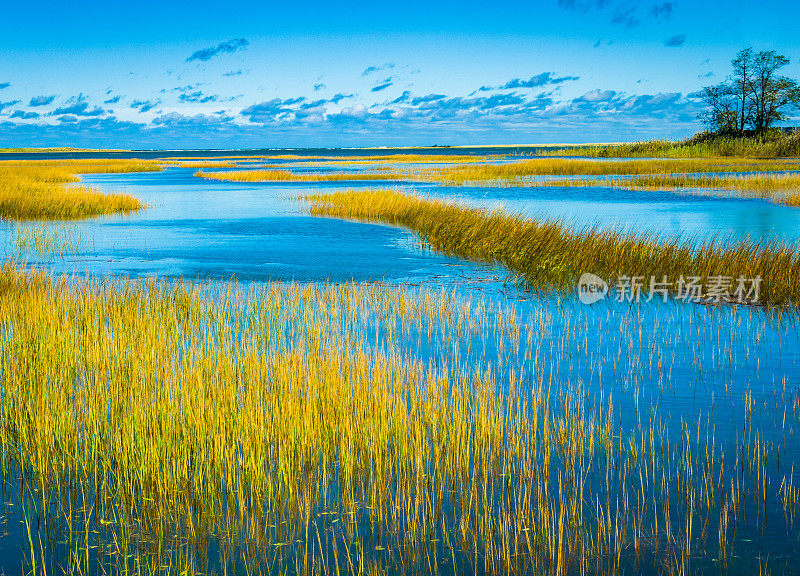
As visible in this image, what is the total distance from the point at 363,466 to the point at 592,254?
11208mm

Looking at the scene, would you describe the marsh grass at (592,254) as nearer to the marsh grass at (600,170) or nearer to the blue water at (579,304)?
the blue water at (579,304)

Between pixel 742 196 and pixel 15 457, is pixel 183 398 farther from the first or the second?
pixel 742 196

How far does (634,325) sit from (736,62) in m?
69.8

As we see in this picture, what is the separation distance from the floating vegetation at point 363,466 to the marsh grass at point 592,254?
511 cm

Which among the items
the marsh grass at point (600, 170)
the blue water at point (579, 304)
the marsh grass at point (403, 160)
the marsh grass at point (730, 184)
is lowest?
the blue water at point (579, 304)

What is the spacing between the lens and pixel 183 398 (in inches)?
263

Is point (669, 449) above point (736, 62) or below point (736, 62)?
below

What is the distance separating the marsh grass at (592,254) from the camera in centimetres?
1360

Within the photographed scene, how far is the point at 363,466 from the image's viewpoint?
19.2 feet

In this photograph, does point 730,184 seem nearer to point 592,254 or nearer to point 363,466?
point 592,254

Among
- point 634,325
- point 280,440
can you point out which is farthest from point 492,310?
point 280,440

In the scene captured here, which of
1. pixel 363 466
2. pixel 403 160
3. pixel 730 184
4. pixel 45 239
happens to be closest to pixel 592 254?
pixel 363 466

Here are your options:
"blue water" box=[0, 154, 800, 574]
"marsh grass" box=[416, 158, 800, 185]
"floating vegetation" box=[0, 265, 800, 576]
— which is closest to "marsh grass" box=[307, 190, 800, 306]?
"blue water" box=[0, 154, 800, 574]

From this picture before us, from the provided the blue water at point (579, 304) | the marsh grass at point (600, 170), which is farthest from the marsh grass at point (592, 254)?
the marsh grass at point (600, 170)
